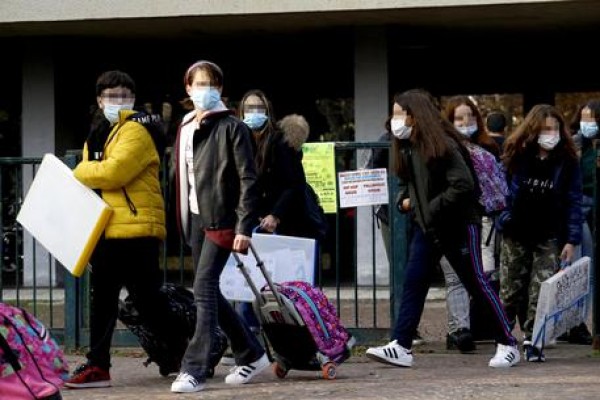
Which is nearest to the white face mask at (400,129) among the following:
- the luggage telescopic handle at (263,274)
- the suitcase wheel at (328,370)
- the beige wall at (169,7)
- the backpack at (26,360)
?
the luggage telescopic handle at (263,274)

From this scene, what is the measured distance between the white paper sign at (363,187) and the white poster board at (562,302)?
1.44m

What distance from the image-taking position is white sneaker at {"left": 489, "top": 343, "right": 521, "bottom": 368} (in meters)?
9.69

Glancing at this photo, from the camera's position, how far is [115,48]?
20.0 m

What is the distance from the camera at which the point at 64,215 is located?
29.6 feet

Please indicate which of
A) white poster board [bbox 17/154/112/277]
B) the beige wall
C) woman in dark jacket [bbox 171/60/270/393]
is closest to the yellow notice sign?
woman in dark jacket [bbox 171/60/270/393]

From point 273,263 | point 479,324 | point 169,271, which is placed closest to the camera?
point 273,263

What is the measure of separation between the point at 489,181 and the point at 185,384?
291cm

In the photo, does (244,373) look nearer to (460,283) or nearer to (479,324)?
(460,283)

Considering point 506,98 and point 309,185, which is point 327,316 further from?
point 506,98

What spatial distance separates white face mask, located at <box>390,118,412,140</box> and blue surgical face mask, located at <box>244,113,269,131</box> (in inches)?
34.1

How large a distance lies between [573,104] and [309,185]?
19262 millimetres

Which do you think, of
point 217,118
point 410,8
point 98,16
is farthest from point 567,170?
point 98,16

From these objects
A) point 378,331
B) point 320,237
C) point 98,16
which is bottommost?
point 378,331

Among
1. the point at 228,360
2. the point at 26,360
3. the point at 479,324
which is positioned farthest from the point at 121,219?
the point at 479,324
